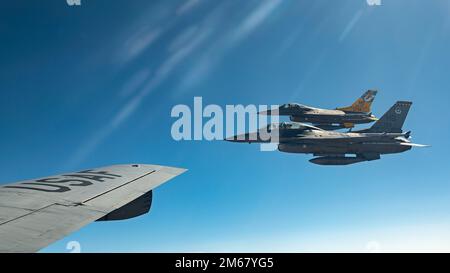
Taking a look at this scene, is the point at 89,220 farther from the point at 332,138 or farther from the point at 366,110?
the point at 366,110

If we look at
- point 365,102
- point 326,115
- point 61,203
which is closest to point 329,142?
point 326,115

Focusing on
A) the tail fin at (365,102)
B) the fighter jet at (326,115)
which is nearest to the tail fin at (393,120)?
the fighter jet at (326,115)

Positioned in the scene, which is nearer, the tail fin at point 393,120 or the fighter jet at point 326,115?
the fighter jet at point 326,115

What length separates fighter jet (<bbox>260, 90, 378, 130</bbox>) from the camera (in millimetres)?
41938

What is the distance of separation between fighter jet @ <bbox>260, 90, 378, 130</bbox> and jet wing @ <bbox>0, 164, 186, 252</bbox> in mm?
35093

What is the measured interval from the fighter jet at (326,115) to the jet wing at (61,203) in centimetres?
3509

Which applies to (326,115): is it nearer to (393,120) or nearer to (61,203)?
(393,120)

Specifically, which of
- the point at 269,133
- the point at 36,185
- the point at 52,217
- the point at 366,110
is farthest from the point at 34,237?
the point at 366,110

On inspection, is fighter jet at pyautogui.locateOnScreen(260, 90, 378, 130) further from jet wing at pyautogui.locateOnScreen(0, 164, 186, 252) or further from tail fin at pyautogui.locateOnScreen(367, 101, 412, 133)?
jet wing at pyautogui.locateOnScreen(0, 164, 186, 252)

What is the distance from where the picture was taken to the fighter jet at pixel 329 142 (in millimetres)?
35438

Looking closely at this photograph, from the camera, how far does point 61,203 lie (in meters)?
4.84

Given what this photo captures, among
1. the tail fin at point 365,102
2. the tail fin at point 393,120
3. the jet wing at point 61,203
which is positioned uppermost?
the tail fin at point 365,102

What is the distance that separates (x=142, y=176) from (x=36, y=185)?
2327 millimetres

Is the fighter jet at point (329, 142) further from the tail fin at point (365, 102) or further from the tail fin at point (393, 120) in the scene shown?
the tail fin at point (365, 102)
